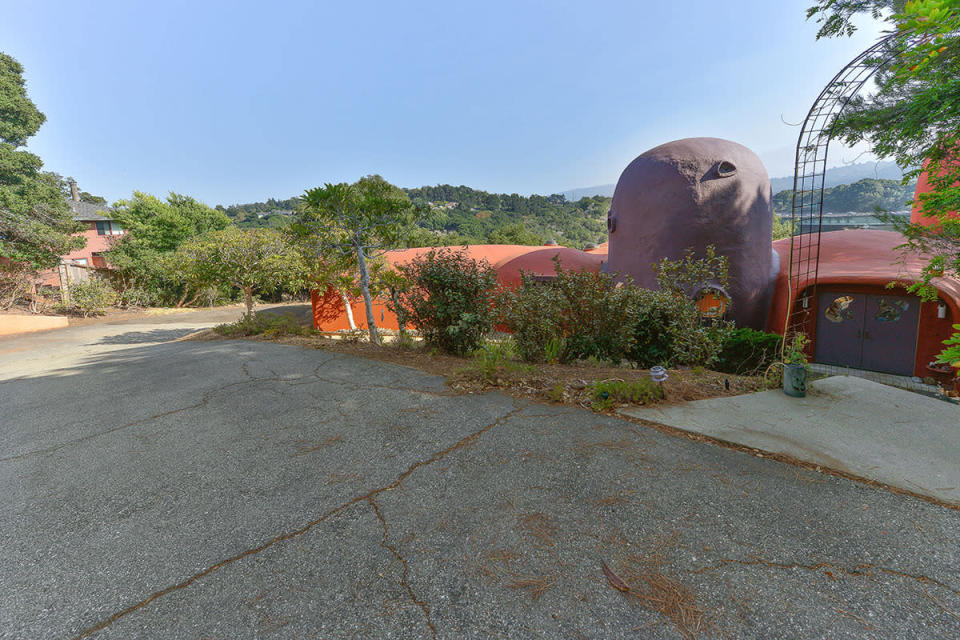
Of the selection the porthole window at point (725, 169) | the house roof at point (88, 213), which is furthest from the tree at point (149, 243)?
the porthole window at point (725, 169)

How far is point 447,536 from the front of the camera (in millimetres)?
2229

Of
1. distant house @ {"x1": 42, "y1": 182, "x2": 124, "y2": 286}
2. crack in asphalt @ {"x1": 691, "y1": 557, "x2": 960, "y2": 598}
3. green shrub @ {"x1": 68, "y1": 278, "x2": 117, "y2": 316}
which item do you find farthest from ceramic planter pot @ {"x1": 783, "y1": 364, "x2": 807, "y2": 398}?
distant house @ {"x1": 42, "y1": 182, "x2": 124, "y2": 286}

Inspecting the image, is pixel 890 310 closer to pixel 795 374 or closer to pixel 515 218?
pixel 795 374

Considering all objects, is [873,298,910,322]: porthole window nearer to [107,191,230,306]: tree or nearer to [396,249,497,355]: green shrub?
[396,249,497,355]: green shrub

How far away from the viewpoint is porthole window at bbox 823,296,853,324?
10.2m

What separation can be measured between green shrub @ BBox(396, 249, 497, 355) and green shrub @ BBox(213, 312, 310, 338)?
4.59 m

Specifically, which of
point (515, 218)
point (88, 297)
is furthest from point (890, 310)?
point (515, 218)

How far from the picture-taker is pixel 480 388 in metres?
4.80

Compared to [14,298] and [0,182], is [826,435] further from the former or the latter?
[0,182]

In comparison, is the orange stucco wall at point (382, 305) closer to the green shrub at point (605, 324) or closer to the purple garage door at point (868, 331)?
the purple garage door at point (868, 331)

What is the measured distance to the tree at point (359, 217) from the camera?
7605 millimetres

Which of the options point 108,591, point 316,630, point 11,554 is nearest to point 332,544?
point 316,630

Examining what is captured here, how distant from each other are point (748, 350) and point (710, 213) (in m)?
4.13

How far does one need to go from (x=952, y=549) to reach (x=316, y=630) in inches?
138
